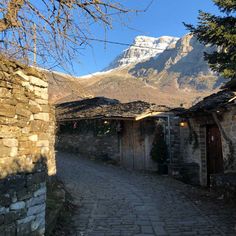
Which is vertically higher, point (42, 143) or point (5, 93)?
point (5, 93)

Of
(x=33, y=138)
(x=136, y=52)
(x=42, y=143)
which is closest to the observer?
(x=33, y=138)

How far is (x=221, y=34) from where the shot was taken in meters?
13.7

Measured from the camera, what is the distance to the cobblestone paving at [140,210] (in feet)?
21.2

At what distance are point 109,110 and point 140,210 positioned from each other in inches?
429

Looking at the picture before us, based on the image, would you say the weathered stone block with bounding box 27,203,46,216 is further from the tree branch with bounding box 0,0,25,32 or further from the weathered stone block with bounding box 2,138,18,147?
the tree branch with bounding box 0,0,25,32

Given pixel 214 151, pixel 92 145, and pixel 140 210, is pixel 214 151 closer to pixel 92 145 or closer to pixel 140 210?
pixel 140 210

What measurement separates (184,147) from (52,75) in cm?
1150

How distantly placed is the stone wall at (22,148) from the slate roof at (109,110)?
10.2 m

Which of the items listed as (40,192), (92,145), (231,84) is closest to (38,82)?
(40,192)

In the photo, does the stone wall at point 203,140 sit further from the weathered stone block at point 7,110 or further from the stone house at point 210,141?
the weathered stone block at point 7,110

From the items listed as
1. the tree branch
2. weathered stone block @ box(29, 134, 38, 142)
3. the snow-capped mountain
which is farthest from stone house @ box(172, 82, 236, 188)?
the tree branch

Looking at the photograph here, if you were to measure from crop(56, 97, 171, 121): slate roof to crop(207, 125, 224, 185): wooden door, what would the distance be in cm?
367

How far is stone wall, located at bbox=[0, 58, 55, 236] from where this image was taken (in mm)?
4449

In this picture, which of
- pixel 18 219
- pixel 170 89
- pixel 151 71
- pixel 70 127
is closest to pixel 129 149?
pixel 70 127
